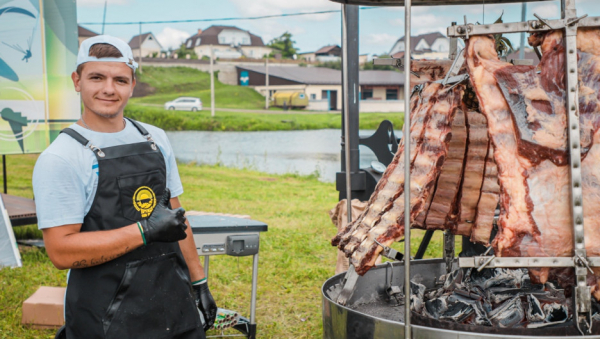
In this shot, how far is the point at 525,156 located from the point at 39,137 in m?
6.37

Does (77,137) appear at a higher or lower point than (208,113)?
lower

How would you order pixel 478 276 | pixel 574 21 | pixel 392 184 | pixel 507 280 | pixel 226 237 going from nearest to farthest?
1. pixel 574 21
2. pixel 392 184
3. pixel 507 280
4. pixel 478 276
5. pixel 226 237

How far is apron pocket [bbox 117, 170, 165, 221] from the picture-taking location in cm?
244

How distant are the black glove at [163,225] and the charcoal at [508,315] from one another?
5.31 ft

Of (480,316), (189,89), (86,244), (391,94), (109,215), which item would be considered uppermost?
(189,89)

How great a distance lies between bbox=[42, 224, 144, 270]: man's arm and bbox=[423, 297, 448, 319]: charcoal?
1.54 m

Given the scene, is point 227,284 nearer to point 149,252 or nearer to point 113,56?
point 149,252

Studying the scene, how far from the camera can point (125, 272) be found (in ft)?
8.11

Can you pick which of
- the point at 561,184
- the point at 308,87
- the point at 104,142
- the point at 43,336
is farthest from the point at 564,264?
the point at 308,87

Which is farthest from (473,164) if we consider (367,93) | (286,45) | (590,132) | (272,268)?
(286,45)

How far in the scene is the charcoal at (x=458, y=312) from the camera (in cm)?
288

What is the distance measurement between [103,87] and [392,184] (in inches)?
56.2

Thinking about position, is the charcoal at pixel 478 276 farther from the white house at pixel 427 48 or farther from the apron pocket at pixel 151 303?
the white house at pixel 427 48

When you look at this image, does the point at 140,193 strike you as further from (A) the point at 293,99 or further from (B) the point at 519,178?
(A) the point at 293,99
